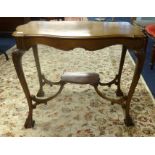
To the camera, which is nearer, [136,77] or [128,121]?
[136,77]

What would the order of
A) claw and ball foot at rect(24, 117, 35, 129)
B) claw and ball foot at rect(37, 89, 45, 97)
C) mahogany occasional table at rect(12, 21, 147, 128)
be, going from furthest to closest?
claw and ball foot at rect(37, 89, 45, 97), claw and ball foot at rect(24, 117, 35, 129), mahogany occasional table at rect(12, 21, 147, 128)

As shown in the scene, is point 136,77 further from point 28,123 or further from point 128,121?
point 28,123

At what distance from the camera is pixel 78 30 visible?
1.30 metres

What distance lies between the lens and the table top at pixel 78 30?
121 centimetres

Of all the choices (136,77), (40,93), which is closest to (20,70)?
(40,93)

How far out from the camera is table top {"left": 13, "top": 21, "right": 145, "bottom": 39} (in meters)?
1.21

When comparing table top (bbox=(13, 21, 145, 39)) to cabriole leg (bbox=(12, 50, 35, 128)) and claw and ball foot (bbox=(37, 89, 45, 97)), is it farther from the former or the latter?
claw and ball foot (bbox=(37, 89, 45, 97))

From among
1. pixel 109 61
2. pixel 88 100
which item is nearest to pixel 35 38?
pixel 88 100

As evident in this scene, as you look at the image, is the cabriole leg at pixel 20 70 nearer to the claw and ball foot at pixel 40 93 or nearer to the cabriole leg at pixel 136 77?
the claw and ball foot at pixel 40 93

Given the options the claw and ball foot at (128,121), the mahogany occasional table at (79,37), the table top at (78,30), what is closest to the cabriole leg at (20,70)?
the mahogany occasional table at (79,37)

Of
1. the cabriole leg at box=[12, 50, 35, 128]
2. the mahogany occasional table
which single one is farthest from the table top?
the cabriole leg at box=[12, 50, 35, 128]

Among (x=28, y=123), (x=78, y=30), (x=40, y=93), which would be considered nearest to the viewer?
(x=78, y=30)
